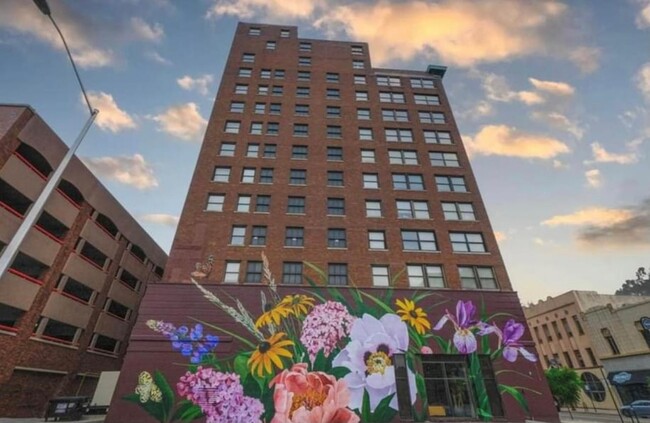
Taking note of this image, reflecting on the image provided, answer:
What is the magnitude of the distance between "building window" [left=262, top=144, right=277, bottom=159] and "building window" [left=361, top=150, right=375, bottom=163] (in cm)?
816

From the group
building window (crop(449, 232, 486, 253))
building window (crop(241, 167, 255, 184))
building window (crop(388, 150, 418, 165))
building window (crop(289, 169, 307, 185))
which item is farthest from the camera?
building window (crop(388, 150, 418, 165))

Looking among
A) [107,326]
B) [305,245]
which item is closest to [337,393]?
[305,245]

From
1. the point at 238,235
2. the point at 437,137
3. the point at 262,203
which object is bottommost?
the point at 238,235

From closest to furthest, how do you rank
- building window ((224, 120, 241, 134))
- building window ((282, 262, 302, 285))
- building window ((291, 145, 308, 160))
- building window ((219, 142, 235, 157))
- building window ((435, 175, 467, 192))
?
building window ((282, 262, 302, 285)) → building window ((219, 142, 235, 157)) → building window ((435, 175, 467, 192)) → building window ((291, 145, 308, 160)) → building window ((224, 120, 241, 134))

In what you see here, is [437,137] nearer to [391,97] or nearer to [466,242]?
A: [391,97]

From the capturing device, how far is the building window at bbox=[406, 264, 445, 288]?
80.4 feet

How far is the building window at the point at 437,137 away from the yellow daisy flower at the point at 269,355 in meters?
23.2

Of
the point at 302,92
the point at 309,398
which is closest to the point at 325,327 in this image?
the point at 309,398

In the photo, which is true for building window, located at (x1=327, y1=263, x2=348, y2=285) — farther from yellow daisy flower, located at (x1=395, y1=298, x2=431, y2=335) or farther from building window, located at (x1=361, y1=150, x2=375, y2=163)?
building window, located at (x1=361, y1=150, x2=375, y2=163)

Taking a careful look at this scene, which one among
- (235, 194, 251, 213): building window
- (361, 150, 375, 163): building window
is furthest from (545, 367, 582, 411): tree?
(235, 194, 251, 213): building window

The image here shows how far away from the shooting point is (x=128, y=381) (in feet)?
63.6

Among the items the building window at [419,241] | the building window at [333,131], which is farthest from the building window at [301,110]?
the building window at [419,241]

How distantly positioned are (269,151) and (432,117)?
17.8 metres

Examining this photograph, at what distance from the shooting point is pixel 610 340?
130 ft
